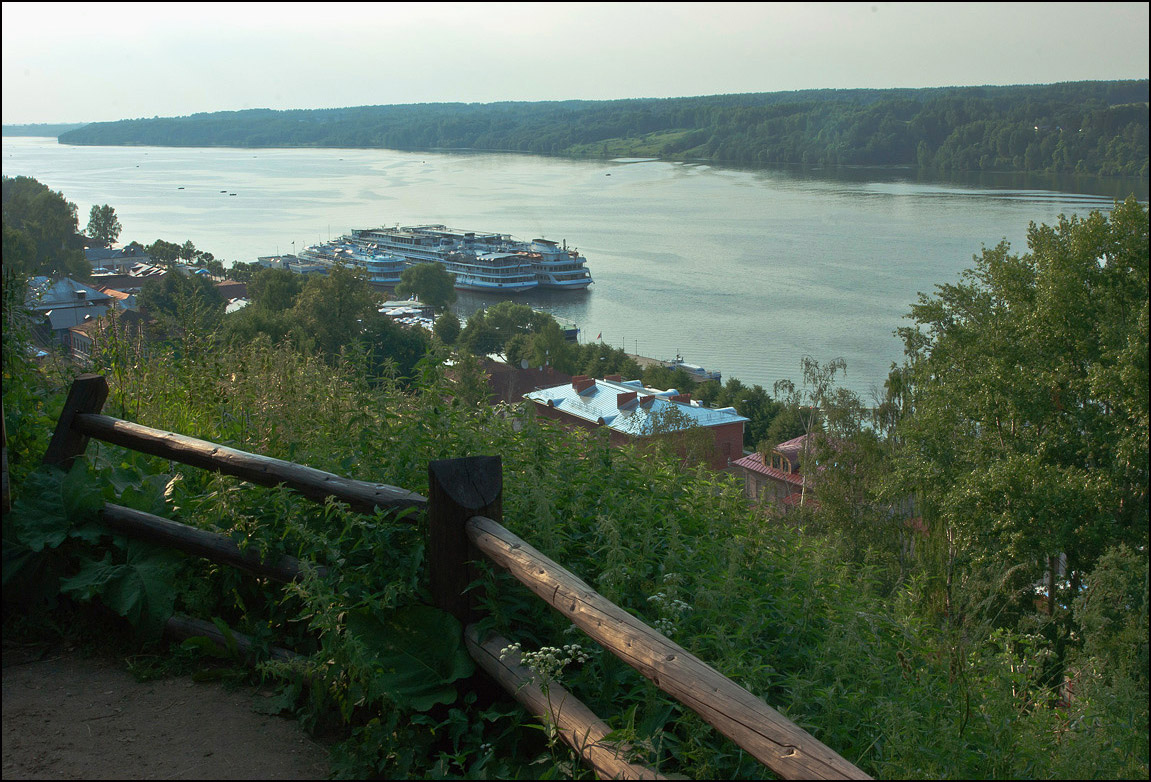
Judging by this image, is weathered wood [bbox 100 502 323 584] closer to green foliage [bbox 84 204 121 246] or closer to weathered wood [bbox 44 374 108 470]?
weathered wood [bbox 44 374 108 470]

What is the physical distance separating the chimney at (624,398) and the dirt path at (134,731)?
18.0 m

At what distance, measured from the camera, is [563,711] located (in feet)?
6.10

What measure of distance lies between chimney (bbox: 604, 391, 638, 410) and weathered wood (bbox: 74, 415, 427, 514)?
1749 cm

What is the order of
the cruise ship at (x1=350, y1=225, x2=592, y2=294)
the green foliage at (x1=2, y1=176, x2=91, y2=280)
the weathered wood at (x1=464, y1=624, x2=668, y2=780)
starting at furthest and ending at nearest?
the cruise ship at (x1=350, y1=225, x2=592, y2=294)
the green foliage at (x1=2, y1=176, x2=91, y2=280)
the weathered wood at (x1=464, y1=624, x2=668, y2=780)

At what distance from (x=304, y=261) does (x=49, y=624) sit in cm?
4819

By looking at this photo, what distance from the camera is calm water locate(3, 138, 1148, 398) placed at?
131 feet

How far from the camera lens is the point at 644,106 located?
282ft

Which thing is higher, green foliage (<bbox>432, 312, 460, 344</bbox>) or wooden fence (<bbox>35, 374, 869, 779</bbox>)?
wooden fence (<bbox>35, 374, 869, 779</bbox>)

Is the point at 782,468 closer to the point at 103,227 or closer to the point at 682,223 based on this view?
the point at 103,227

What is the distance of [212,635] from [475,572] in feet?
2.83

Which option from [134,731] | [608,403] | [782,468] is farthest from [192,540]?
[608,403]

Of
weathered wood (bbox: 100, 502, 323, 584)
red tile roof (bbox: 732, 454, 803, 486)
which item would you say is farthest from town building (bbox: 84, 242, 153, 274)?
weathered wood (bbox: 100, 502, 323, 584)

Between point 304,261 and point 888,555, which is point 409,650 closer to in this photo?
point 888,555

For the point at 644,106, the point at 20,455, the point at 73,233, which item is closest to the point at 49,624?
the point at 20,455
